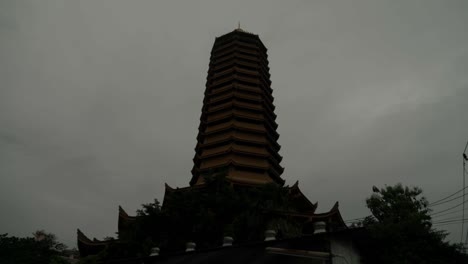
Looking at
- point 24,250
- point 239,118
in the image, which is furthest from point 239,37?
point 24,250

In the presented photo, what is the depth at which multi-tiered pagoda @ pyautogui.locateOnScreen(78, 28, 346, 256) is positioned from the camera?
25.7m

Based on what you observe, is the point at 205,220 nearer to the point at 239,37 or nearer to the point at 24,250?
the point at 24,250

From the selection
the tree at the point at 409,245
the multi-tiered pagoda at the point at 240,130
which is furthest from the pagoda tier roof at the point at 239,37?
the tree at the point at 409,245

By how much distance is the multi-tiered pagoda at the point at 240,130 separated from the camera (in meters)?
25.7

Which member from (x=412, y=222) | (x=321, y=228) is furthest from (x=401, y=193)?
(x=321, y=228)

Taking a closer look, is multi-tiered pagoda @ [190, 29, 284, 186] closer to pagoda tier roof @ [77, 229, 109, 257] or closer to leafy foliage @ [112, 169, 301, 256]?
leafy foliage @ [112, 169, 301, 256]

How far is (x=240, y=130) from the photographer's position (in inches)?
1254

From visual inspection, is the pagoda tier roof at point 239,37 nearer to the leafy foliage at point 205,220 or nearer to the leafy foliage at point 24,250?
the leafy foliage at point 205,220

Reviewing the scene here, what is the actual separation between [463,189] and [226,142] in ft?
68.9

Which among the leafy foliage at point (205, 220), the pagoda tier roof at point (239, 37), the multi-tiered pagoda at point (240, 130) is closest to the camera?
the leafy foliage at point (205, 220)

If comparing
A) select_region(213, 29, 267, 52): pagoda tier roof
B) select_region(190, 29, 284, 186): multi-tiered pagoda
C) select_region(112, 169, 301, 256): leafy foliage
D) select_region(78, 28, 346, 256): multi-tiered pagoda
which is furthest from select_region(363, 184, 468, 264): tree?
select_region(213, 29, 267, 52): pagoda tier roof

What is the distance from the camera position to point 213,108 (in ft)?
115

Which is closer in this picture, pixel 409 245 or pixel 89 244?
pixel 409 245

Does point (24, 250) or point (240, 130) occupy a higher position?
point (240, 130)
